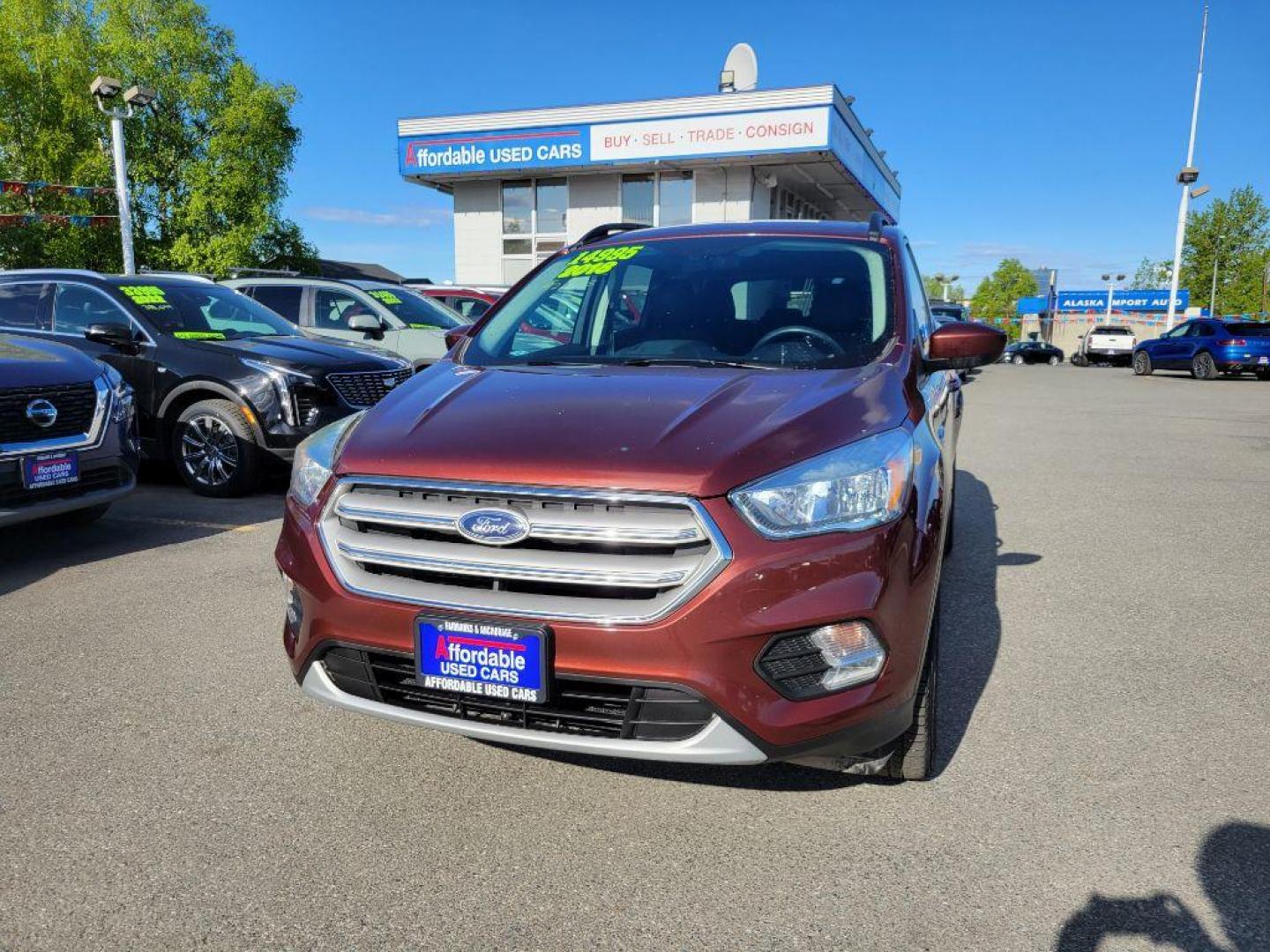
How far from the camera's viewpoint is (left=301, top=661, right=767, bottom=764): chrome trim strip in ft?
6.97

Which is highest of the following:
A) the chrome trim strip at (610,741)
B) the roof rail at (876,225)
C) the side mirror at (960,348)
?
the roof rail at (876,225)

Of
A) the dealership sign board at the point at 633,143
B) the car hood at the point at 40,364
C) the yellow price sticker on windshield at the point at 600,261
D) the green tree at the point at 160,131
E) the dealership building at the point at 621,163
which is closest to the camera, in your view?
the yellow price sticker on windshield at the point at 600,261

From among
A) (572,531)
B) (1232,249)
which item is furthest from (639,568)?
(1232,249)

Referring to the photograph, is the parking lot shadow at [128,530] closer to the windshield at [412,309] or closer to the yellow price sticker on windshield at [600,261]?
the yellow price sticker on windshield at [600,261]

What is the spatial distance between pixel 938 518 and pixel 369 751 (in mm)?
1919

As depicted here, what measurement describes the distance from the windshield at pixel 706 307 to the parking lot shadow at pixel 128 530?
293 cm

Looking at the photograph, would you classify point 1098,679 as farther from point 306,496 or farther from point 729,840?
point 306,496

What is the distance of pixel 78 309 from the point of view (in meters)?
7.17

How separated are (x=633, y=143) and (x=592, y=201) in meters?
2.57

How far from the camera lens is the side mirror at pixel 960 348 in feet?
10.3

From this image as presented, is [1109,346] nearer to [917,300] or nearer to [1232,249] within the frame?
[1232,249]

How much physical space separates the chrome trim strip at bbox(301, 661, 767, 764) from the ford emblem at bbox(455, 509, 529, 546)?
19.4 inches

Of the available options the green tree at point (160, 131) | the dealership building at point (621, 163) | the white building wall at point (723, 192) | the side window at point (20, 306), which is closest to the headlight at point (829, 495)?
the side window at point (20, 306)

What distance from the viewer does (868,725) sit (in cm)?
219
